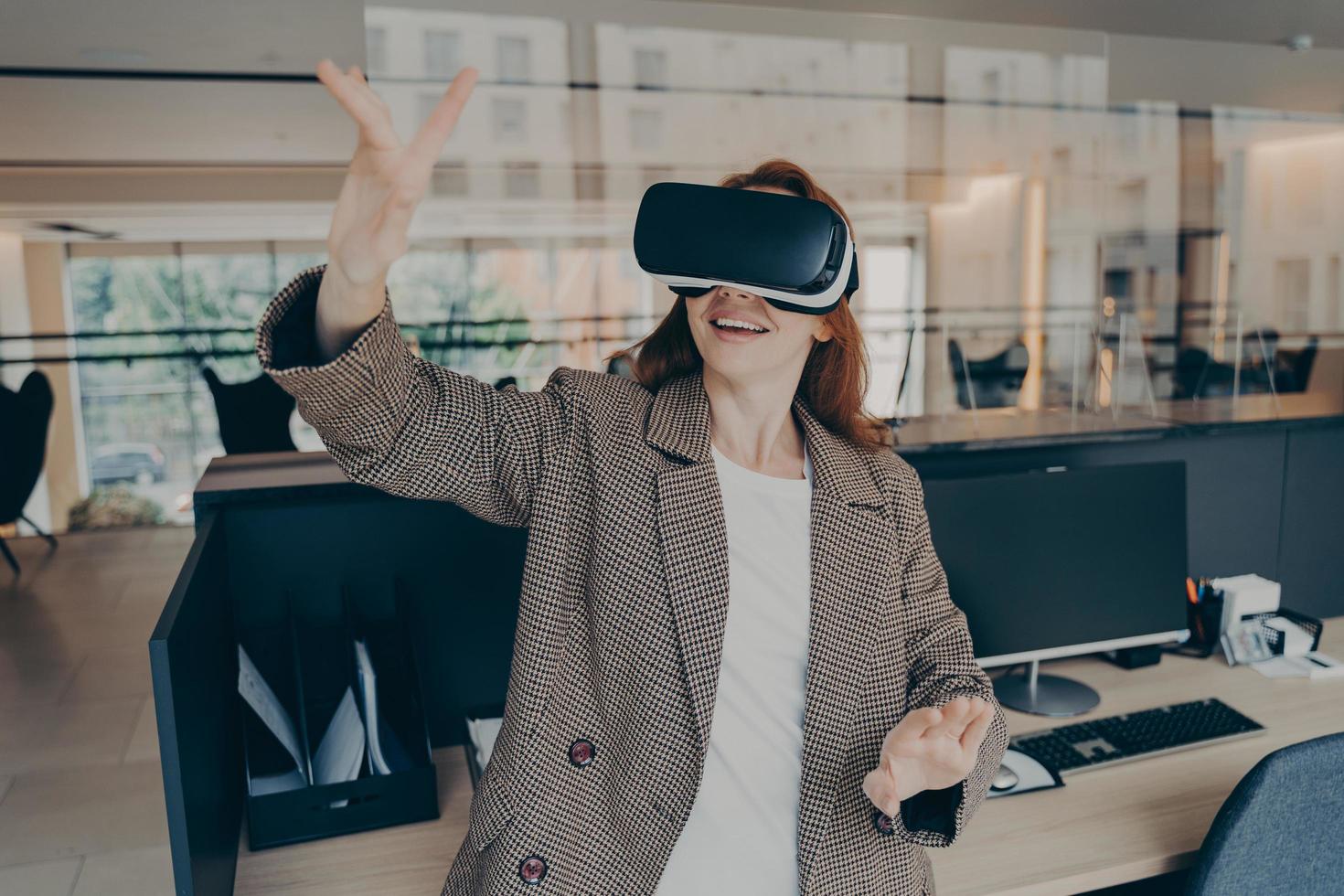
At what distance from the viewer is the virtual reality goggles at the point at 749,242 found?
3.34ft

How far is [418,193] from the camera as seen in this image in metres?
0.84

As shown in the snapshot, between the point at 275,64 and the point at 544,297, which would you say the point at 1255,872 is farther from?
the point at 544,297

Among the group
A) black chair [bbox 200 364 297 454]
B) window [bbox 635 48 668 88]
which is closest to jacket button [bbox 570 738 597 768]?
black chair [bbox 200 364 297 454]

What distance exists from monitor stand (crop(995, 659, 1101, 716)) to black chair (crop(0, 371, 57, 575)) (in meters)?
4.84

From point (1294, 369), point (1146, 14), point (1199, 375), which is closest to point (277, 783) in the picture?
point (1146, 14)

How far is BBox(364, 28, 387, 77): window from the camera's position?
5.06m

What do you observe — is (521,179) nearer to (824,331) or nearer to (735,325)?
(824,331)

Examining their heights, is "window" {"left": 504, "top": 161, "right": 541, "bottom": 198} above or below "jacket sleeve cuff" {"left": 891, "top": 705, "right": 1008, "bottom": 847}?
above

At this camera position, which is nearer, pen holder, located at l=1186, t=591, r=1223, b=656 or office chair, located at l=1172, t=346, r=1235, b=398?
pen holder, located at l=1186, t=591, r=1223, b=656

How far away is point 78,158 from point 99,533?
3.78 metres

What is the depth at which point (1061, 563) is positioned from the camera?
1.89 m

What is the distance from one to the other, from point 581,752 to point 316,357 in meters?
0.51

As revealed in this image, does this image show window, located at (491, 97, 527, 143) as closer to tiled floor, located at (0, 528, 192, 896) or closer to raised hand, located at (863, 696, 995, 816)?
tiled floor, located at (0, 528, 192, 896)

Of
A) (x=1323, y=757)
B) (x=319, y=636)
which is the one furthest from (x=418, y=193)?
(x=1323, y=757)
